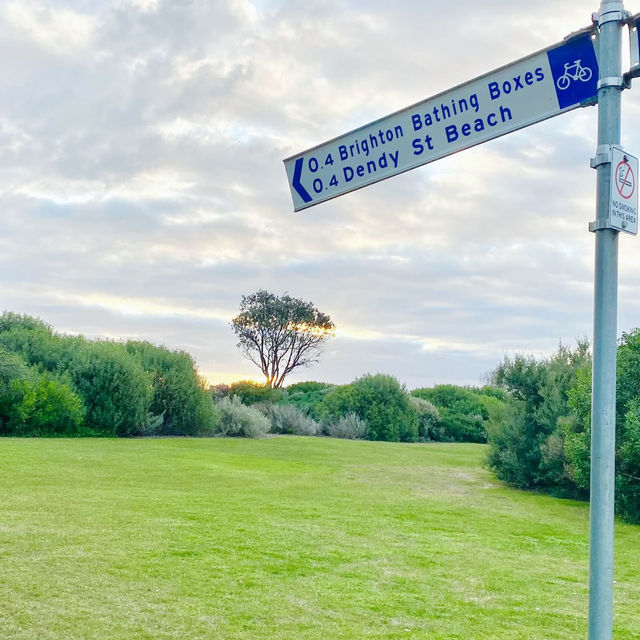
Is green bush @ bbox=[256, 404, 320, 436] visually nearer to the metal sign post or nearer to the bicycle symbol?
the metal sign post

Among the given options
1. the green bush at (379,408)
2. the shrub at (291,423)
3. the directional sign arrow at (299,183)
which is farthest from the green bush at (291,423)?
the directional sign arrow at (299,183)

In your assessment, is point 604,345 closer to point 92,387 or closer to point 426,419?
point 92,387

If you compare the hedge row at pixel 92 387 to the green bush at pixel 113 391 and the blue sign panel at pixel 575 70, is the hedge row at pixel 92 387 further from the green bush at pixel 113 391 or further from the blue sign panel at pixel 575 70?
the blue sign panel at pixel 575 70

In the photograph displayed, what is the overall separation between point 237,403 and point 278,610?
21862 mm

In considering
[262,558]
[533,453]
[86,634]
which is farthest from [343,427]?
[86,634]

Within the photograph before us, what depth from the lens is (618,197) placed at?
332cm

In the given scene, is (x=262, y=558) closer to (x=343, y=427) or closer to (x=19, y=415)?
(x=19, y=415)

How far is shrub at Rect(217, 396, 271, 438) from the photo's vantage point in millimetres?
25047

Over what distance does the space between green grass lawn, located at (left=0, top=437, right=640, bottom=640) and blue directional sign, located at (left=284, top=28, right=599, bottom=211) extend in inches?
122

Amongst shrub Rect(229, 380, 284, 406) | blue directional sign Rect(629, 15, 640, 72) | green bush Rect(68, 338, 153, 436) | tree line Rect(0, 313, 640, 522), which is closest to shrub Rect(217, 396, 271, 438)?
tree line Rect(0, 313, 640, 522)

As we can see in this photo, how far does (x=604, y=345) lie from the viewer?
10.6 ft

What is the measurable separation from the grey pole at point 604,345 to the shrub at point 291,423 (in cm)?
2454

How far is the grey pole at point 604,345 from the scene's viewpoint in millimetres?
3180

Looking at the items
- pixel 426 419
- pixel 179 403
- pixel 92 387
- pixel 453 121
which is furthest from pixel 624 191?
pixel 426 419
